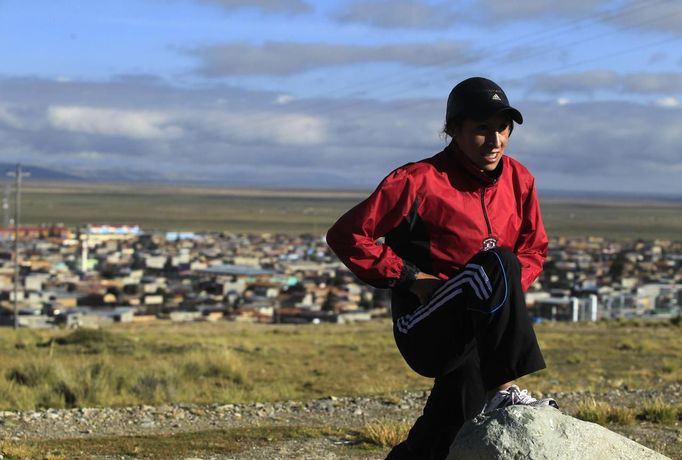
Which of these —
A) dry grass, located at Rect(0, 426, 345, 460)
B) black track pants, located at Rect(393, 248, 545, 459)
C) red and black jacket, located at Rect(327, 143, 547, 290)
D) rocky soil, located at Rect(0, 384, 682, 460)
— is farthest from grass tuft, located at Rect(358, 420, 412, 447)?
red and black jacket, located at Rect(327, 143, 547, 290)

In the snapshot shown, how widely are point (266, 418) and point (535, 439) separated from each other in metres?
5.84

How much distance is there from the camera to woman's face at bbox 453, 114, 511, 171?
5055 millimetres

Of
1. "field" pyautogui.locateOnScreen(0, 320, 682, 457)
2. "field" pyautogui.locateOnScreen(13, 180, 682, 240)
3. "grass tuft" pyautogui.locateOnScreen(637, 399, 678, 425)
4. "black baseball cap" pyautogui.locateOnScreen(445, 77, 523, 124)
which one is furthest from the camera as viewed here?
"field" pyautogui.locateOnScreen(13, 180, 682, 240)

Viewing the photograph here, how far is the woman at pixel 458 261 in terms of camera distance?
4812 mm

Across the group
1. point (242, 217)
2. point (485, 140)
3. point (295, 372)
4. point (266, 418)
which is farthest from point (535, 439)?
point (242, 217)

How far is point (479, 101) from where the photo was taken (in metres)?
5.02

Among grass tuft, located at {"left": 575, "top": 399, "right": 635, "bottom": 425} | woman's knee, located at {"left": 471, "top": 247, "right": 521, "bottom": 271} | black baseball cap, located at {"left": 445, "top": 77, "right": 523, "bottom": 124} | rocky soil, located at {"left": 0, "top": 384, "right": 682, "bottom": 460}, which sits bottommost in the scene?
rocky soil, located at {"left": 0, "top": 384, "right": 682, "bottom": 460}

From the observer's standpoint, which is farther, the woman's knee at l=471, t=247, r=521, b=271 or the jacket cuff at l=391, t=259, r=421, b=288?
the jacket cuff at l=391, t=259, r=421, b=288

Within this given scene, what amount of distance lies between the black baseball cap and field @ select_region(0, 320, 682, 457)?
139 inches

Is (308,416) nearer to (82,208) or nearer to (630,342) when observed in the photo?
(630,342)

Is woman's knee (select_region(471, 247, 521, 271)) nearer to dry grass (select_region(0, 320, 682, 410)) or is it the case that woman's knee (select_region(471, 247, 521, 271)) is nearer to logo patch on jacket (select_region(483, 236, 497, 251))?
logo patch on jacket (select_region(483, 236, 497, 251))

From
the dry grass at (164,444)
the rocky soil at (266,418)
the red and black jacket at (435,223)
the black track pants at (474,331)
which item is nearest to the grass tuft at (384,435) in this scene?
the rocky soil at (266,418)

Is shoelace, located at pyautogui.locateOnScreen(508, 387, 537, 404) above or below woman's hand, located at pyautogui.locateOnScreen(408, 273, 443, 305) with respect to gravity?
below

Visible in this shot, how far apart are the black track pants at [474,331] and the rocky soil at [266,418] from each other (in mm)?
2610
